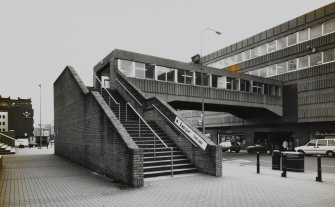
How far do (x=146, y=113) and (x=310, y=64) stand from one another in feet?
84.4

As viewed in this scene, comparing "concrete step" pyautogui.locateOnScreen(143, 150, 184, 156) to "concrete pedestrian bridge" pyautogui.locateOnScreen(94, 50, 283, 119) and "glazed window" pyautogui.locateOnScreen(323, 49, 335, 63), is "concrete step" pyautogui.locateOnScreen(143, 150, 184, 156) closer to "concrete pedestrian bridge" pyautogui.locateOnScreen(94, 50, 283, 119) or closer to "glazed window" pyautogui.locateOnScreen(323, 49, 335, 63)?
"concrete pedestrian bridge" pyautogui.locateOnScreen(94, 50, 283, 119)

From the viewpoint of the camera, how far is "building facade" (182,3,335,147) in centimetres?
3281

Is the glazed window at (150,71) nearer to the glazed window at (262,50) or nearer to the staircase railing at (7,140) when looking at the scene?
the staircase railing at (7,140)

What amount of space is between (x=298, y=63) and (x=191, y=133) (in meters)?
28.3

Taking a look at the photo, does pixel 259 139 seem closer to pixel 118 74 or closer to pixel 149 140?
pixel 118 74

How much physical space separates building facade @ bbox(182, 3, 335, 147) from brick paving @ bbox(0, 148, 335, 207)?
21373 millimetres

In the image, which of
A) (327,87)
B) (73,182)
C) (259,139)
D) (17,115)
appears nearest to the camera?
(73,182)

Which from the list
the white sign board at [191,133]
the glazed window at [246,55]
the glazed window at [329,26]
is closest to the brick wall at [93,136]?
the white sign board at [191,133]

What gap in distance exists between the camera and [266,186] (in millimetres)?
9867

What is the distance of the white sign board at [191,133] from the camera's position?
1210 cm

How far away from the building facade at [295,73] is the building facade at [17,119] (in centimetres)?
6267

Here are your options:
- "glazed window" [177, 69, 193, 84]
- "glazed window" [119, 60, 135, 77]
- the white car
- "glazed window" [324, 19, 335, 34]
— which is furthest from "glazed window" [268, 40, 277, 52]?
"glazed window" [119, 60, 135, 77]

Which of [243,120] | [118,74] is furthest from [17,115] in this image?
[118,74]

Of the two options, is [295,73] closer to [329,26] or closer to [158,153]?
[329,26]
